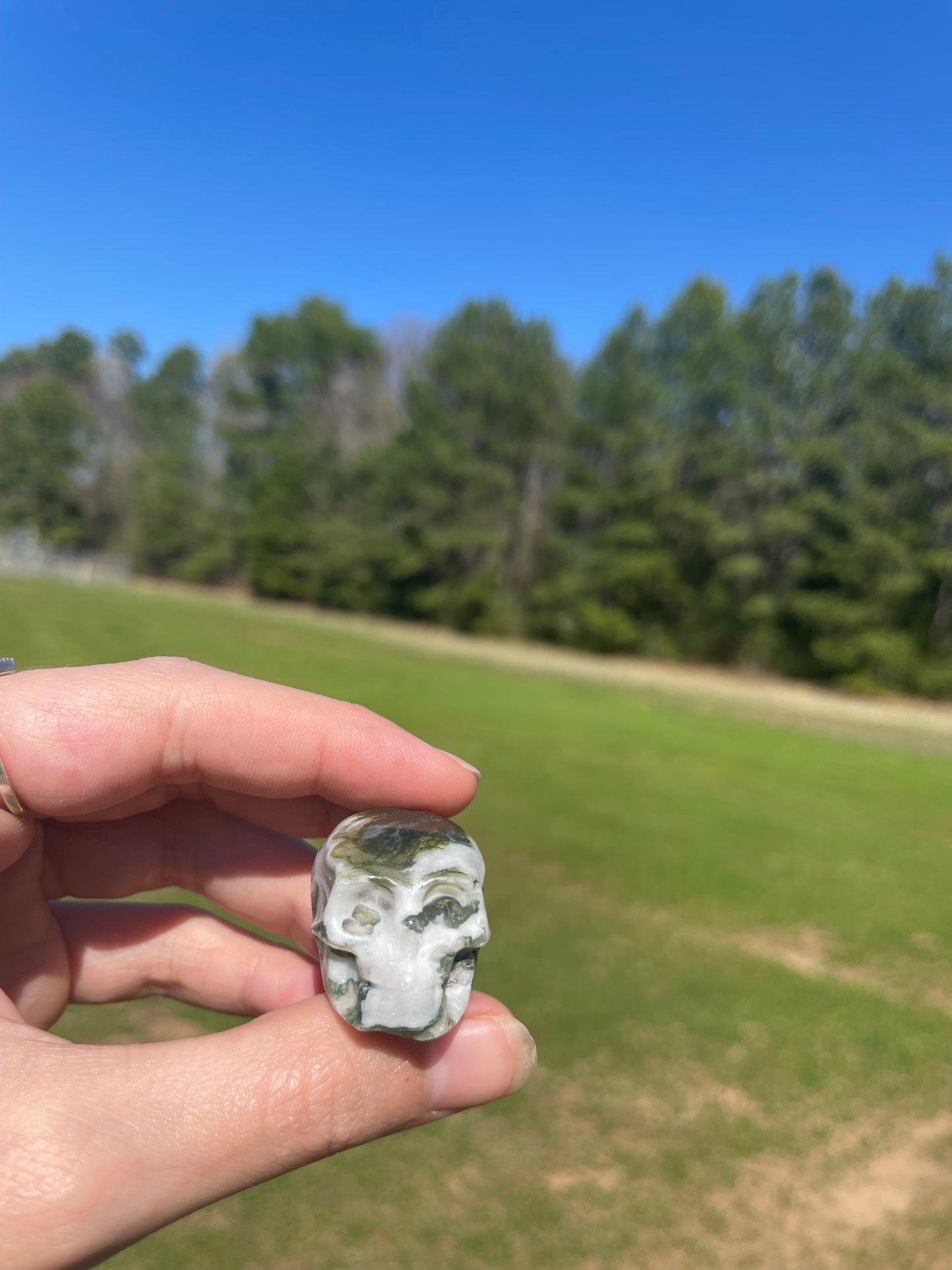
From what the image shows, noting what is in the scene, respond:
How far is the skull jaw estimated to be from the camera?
116 centimetres

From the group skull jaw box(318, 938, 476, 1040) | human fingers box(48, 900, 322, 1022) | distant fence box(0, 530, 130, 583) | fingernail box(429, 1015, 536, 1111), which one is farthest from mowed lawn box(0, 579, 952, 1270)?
distant fence box(0, 530, 130, 583)

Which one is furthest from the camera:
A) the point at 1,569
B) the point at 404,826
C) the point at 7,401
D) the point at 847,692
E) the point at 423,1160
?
the point at 7,401

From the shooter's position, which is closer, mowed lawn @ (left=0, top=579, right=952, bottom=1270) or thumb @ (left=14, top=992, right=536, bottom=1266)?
thumb @ (left=14, top=992, right=536, bottom=1266)

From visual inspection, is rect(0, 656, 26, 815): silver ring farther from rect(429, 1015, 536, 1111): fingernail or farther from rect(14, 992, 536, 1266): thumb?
rect(429, 1015, 536, 1111): fingernail

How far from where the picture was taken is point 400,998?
3.81ft

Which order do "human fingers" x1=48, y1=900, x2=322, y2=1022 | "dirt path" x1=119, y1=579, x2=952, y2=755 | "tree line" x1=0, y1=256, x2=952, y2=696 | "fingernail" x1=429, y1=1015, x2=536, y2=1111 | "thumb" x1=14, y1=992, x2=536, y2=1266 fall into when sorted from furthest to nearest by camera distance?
"tree line" x1=0, y1=256, x2=952, y2=696 → "dirt path" x1=119, y1=579, x2=952, y2=755 → "human fingers" x1=48, y1=900, x2=322, y2=1022 → "fingernail" x1=429, y1=1015, x2=536, y2=1111 → "thumb" x1=14, y1=992, x2=536, y2=1266

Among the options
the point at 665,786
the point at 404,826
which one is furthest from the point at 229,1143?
the point at 665,786

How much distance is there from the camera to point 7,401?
1698 inches

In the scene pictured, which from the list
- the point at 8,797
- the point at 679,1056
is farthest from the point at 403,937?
the point at 679,1056

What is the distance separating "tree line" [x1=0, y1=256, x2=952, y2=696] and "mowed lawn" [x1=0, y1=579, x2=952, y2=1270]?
12154mm

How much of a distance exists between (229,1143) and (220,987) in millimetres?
692

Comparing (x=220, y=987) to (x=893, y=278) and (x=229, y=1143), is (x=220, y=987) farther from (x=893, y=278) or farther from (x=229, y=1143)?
(x=893, y=278)

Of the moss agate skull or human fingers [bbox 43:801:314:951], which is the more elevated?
the moss agate skull

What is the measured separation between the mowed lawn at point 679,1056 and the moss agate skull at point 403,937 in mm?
1683
